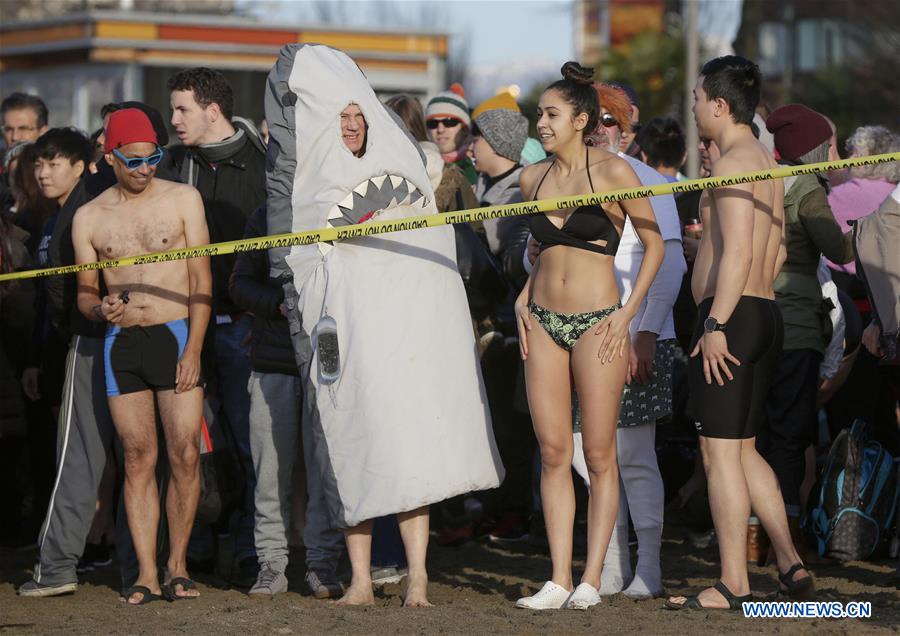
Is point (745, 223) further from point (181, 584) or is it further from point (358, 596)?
point (181, 584)

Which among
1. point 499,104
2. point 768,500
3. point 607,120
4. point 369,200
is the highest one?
point 499,104

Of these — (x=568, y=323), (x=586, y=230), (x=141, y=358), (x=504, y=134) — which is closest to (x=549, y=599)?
(x=568, y=323)

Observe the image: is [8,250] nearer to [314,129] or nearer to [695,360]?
[314,129]

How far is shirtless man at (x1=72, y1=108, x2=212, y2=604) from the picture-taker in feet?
22.3

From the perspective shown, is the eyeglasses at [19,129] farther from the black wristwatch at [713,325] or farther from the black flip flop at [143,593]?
the black wristwatch at [713,325]

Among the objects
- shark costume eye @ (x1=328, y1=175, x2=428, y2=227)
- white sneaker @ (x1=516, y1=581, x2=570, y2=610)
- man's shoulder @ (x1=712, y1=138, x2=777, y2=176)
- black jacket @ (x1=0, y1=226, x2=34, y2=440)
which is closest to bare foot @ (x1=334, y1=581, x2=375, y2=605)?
white sneaker @ (x1=516, y1=581, x2=570, y2=610)

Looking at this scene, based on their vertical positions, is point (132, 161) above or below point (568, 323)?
above

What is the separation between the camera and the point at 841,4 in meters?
45.5

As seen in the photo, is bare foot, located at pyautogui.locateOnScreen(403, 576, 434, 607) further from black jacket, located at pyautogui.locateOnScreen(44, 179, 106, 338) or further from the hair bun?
the hair bun

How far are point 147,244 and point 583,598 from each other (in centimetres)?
258

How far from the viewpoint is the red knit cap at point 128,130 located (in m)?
6.79

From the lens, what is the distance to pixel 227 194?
759 cm

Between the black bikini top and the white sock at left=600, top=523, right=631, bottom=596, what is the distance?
1378 millimetres

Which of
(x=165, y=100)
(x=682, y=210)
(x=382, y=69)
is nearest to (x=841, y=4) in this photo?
(x=382, y=69)
